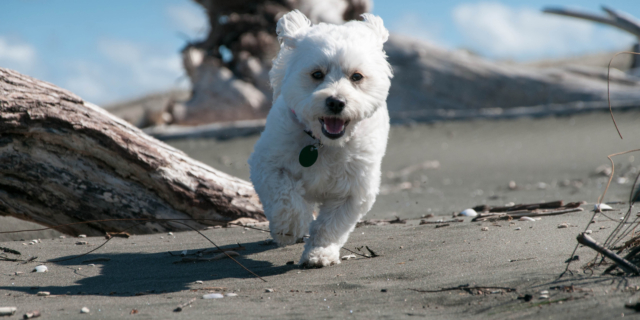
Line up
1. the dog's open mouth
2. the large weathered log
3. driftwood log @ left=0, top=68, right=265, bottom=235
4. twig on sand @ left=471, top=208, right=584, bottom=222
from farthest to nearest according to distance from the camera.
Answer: the large weathered log < driftwood log @ left=0, top=68, right=265, bottom=235 < twig on sand @ left=471, top=208, right=584, bottom=222 < the dog's open mouth

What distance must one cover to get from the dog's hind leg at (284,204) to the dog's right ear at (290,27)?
106cm

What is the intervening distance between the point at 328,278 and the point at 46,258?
2.48 m

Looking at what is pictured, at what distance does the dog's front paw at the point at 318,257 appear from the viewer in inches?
163

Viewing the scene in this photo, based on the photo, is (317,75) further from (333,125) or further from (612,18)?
(612,18)

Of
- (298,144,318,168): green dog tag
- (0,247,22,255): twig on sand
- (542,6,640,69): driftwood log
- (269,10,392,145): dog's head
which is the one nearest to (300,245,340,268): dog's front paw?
(298,144,318,168): green dog tag

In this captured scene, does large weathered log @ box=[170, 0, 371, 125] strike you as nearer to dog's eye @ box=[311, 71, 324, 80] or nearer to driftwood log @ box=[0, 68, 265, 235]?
driftwood log @ box=[0, 68, 265, 235]

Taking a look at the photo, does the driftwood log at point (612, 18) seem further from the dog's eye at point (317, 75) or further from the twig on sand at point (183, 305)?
the twig on sand at point (183, 305)

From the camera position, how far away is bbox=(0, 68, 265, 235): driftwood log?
17.1 ft

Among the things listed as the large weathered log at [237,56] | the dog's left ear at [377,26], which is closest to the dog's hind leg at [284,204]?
the dog's left ear at [377,26]

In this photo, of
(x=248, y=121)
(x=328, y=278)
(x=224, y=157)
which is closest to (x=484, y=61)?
(x=248, y=121)

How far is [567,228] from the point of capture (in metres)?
4.36

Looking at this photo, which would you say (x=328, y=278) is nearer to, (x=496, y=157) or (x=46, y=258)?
(x=46, y=258)

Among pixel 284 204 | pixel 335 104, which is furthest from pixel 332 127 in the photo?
pixel 284 204

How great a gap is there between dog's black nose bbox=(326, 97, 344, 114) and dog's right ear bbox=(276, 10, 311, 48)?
30.1 inches
